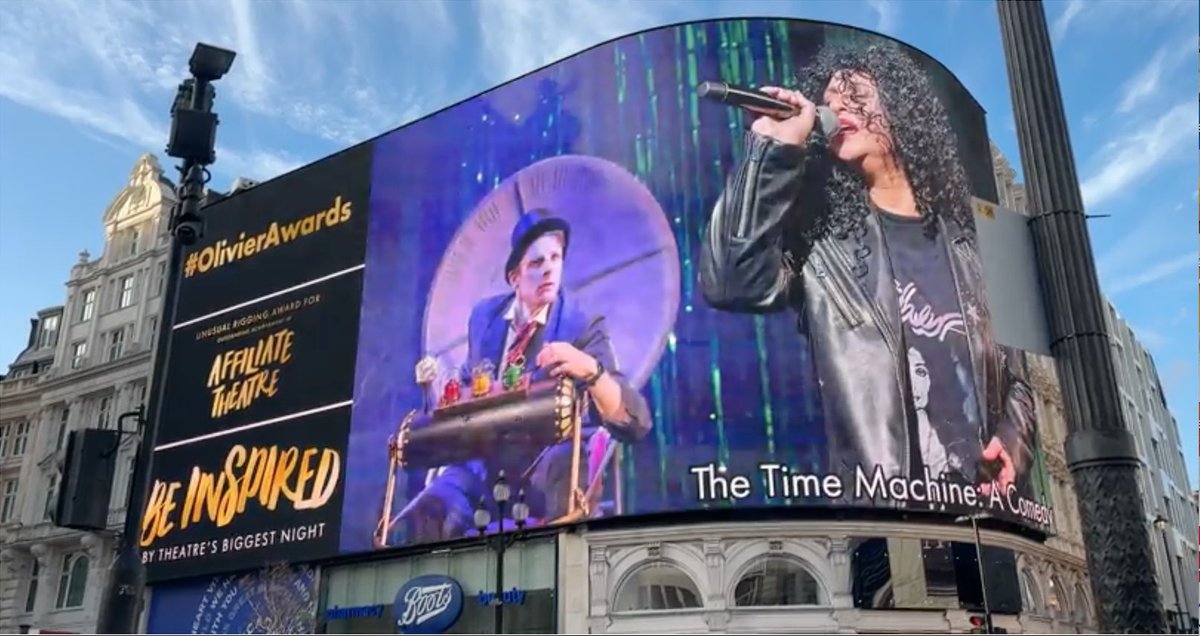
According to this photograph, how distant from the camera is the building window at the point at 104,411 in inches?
2098

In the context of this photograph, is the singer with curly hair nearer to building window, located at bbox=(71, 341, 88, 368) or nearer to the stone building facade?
the stone building facade

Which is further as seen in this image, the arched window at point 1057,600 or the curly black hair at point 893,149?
the arched window at point 1057,600

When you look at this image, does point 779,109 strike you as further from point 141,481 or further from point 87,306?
point 87,306

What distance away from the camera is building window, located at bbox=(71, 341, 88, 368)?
56.8m

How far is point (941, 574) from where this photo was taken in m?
35.0

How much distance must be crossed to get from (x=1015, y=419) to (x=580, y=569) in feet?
58.3

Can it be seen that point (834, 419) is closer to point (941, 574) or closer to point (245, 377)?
point (941, 574)

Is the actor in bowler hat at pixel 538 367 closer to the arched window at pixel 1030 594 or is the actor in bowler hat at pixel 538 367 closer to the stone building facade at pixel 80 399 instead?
the arched window at pixel 1030 594

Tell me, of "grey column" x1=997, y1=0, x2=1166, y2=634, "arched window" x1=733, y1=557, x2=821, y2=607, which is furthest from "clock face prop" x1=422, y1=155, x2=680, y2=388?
"grey column" x1=997, y1=0, x2=1166, y2=634

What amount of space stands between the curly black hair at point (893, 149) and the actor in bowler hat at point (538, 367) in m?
8.41

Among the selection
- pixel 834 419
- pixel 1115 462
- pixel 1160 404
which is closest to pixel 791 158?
pixel 834 419

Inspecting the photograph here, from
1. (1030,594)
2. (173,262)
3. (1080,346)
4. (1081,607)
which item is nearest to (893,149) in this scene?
(1030,594)

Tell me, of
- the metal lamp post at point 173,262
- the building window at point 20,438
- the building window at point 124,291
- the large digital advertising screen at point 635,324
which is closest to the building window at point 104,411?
the building window at point 124,291

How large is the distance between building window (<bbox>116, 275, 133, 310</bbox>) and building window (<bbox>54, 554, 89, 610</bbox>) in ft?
42.8
